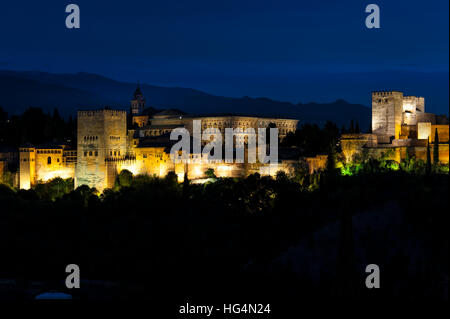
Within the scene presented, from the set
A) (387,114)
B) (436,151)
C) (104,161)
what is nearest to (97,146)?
(104,161)

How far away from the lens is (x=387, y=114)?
4300 centimetres

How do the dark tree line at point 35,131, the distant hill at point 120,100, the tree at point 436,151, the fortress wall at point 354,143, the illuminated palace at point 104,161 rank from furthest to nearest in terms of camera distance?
1. the distant hill at point 120,100
2. the dark tree line at point 35,131
3. the illuminated palace at point 104,161
4. the fortress wall at point 354,143
5. the tree at point 436,151

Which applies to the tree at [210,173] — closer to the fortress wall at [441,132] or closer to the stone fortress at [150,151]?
the stone fortress at [150,151]

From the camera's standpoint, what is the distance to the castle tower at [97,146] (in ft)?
142

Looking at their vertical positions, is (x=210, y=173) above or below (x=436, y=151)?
below

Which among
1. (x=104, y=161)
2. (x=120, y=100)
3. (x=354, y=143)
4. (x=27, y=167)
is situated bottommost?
(x=27, y=167)

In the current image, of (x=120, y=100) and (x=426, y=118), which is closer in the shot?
(x=426, y=118)

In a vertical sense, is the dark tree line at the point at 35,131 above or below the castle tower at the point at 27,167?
above

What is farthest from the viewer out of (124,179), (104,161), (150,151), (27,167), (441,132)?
(150,151)

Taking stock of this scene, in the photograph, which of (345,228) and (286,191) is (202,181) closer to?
(286,191)

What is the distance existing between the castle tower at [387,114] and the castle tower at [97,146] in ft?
55.3

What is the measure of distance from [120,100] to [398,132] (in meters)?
155

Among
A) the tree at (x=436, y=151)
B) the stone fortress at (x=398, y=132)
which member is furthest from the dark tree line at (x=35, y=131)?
the tree at (x=436, y=151)

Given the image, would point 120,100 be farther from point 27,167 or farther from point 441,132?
point 441,132
